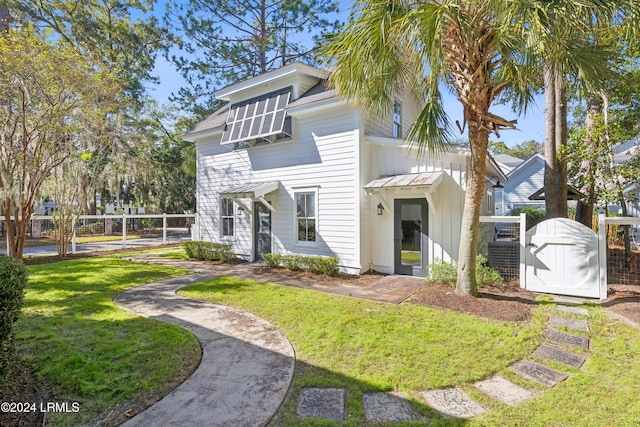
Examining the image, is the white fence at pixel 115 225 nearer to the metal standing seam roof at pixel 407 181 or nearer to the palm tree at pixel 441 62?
the metal standing seam roof at pixel 407 181

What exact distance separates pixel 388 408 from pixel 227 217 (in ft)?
32.6

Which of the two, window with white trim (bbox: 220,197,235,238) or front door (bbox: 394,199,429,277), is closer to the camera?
front door (bbox: 394,199,429,277)

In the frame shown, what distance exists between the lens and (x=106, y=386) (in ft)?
9.71

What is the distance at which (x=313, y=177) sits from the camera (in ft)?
29.9

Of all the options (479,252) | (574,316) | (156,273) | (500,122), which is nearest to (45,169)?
(156,273)

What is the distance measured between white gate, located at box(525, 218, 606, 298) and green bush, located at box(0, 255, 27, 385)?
8.27 m

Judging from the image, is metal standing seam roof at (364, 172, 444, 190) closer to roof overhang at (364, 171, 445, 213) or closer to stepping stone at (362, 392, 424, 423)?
roof overhang at (364, 171, 445, 213)

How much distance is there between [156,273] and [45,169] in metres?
5.02

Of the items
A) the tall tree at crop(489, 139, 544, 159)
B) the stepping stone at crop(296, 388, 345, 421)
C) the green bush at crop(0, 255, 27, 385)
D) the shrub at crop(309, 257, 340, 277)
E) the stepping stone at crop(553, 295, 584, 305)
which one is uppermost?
the tall tree at crop(489, 139, 544, 159)

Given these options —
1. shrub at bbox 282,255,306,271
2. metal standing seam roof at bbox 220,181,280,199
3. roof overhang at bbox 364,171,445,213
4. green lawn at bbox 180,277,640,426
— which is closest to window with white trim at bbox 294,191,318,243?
shrub at bbox 282,255,306,271

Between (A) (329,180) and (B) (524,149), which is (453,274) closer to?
(A) (329,180)

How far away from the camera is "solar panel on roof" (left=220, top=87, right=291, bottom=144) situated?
958cm

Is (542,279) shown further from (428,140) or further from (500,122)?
(428,140)

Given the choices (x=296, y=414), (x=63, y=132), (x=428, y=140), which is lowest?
(x=296, y=414)
